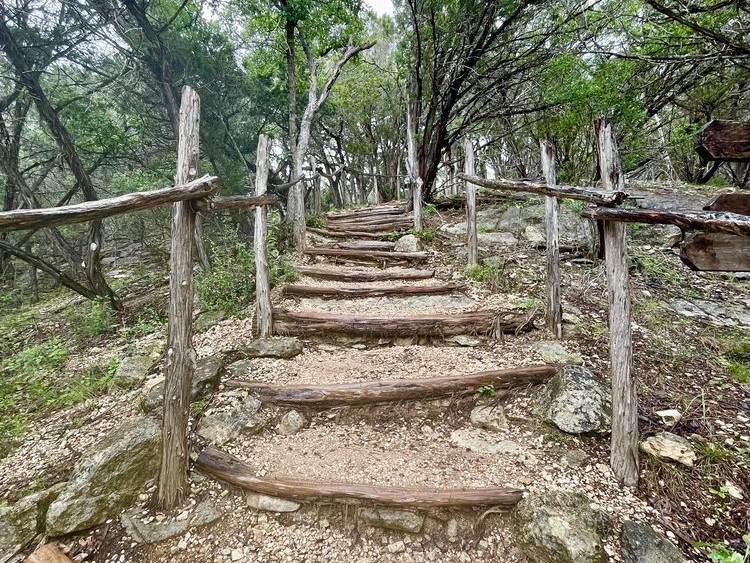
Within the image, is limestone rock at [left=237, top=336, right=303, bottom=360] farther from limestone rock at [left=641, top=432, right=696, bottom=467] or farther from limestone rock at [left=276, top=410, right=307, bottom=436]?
limestone rock at [left=641, top=432, right=696, bottom=467]

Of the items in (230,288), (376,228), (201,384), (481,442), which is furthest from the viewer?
(376,228)

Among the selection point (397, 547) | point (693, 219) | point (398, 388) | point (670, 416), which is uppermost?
point (693, 219)

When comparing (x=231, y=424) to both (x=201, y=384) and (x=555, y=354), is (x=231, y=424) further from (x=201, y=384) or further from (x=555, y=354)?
(x=555, y=354)

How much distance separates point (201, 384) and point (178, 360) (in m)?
0.75

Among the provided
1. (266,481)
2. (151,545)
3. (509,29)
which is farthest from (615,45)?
(151,545)

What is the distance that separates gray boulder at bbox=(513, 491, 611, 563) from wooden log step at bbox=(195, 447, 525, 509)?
0.35 feet

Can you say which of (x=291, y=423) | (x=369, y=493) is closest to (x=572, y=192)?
(x=369, y=493)

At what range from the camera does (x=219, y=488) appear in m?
2.02

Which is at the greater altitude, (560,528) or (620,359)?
(620,359)

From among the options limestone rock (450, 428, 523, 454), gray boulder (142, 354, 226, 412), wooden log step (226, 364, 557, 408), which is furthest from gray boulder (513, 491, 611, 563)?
gray boulder (142, 354, 226, 412)

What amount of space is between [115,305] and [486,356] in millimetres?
5757

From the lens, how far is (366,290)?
4.20m

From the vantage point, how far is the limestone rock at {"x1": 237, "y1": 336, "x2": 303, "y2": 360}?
3.05m

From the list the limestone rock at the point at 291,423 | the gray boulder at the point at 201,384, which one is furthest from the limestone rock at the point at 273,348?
the limestone rock at the point at 291,423
